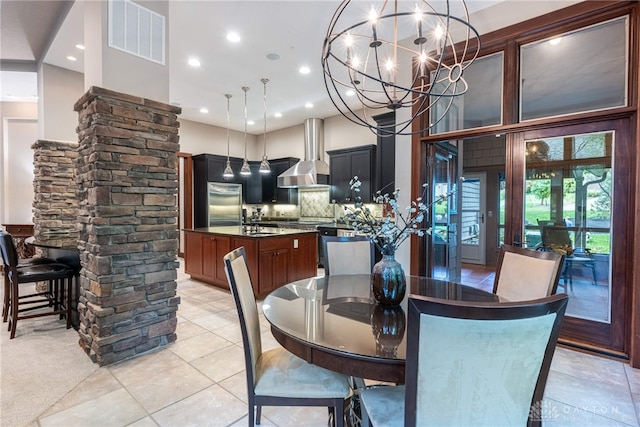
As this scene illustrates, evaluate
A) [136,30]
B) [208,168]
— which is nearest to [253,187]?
A: [208,168]

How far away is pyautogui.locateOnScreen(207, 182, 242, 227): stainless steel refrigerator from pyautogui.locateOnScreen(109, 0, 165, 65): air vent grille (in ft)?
14.4

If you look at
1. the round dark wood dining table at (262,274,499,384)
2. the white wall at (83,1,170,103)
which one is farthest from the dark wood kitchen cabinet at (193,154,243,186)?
the round dark wood dining table at (262,274,499,384)

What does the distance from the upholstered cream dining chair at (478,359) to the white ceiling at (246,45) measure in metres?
3.20

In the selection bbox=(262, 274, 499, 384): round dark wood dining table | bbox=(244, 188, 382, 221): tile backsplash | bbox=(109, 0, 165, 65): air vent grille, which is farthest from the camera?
bbox=(244, 188, 382, 221): tile backsplash

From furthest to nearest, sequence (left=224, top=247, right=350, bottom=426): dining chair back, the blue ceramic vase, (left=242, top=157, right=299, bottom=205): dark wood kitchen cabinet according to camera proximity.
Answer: (left=242, top=157, right=299, bottom=205): dark wood kitchen cabinet
the blue ceramic vase
(left=224, top=247, right=350, bottom=426): dining chair back

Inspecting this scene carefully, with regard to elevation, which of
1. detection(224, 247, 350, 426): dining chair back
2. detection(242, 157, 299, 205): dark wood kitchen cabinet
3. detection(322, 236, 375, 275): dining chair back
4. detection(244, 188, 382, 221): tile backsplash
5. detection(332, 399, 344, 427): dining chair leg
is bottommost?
detection(332, 399, 344, 427): dining chair leg

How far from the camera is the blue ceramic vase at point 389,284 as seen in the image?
1634 mm

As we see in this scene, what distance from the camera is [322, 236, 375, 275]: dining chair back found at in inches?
106

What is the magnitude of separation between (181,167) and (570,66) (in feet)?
23.6

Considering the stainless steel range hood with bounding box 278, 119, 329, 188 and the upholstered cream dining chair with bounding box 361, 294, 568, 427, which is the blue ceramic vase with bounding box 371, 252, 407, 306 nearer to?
the upholstered cream dining chair with bounding box 361, 294, 568, 427

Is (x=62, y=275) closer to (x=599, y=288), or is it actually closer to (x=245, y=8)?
(x=245, y=8)

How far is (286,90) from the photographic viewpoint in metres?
5.40

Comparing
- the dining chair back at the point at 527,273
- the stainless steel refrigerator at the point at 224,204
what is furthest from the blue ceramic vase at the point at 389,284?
the stainless steel refrigerator at the point at 224,204

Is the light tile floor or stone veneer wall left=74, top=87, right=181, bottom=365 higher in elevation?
stone veneer wall left=74, top=87, right=181, bottom=365
